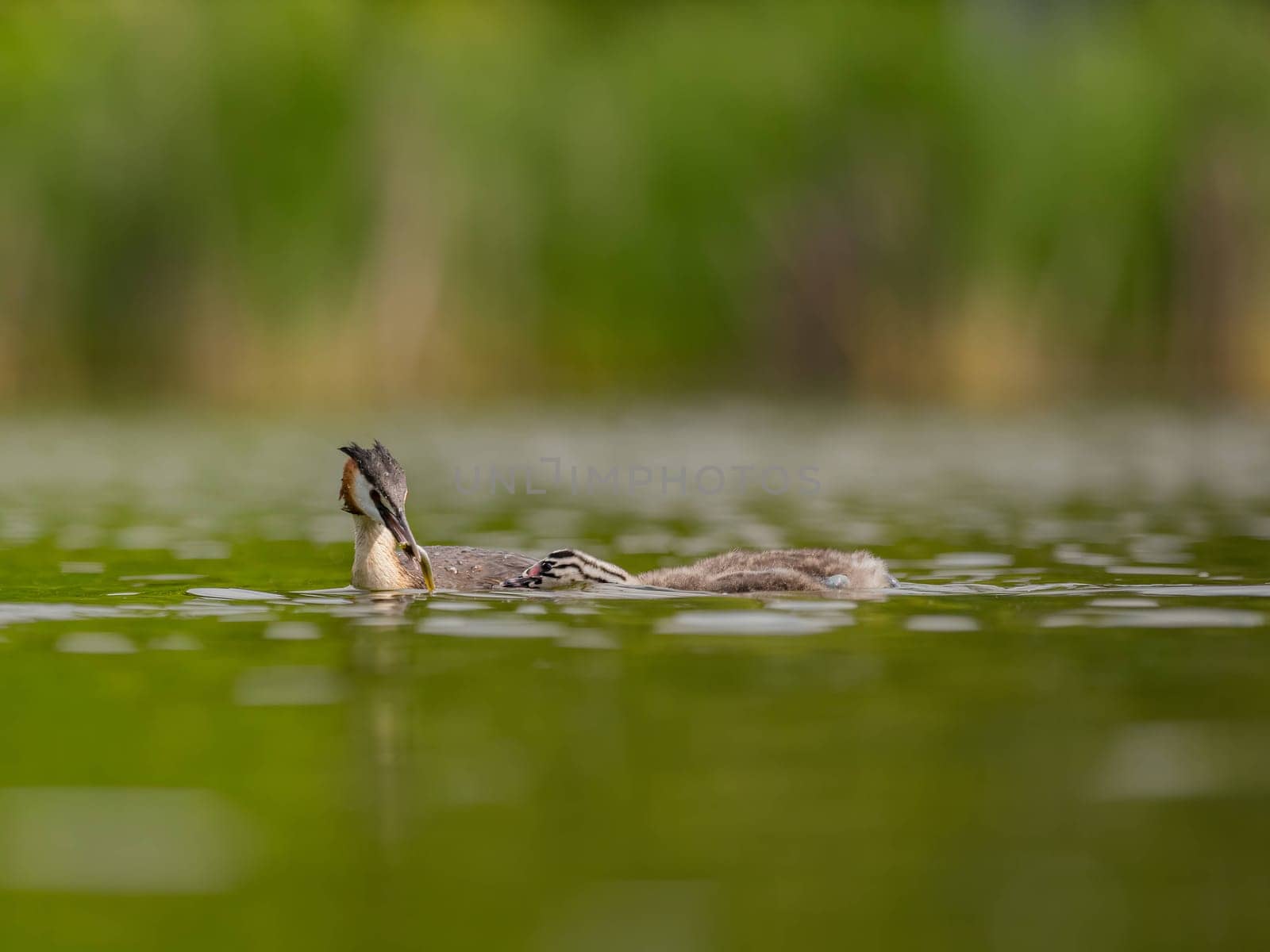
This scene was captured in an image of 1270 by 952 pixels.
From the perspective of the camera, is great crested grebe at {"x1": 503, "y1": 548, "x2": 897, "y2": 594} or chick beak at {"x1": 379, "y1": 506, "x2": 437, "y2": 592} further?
great crested grebe at {"x1": 503, "y1": 548, "x2": 897, "y2": 594}

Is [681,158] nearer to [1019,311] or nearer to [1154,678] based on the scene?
[1019,311]

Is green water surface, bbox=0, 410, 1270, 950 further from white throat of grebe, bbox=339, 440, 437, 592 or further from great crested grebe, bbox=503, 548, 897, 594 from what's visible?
white throat of grebe, bbox=339, 440, 437, 592

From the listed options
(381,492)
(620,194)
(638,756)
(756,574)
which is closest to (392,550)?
(381,492)

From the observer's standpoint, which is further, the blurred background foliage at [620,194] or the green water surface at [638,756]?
the blurred background foliage at [620,194]

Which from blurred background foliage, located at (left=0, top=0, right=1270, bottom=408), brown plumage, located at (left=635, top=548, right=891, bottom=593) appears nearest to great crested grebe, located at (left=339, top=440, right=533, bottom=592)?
brown plumage, located at (left=635, top=548, right=891, bottom=593)

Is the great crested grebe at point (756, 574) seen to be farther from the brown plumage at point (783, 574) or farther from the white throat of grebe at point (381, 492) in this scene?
the white throat of grebe at point (381, 492)

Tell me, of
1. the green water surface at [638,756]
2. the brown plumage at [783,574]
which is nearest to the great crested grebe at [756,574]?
the brown plumage at [783,574]

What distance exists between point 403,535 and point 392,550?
0.55m

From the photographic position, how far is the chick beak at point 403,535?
34.5ft

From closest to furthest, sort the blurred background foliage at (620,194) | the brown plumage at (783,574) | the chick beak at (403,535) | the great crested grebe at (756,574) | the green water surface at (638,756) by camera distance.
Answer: the green water surface at (638,756), the chick beak at (403,535), the great crested grebe at (756,574), the brown plumage at (783,574), the blurred background foliage at (620,194)

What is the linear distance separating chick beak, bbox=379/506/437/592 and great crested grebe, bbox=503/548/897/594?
52cm

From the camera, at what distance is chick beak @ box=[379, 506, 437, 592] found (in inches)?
414

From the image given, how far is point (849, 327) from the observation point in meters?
37.0

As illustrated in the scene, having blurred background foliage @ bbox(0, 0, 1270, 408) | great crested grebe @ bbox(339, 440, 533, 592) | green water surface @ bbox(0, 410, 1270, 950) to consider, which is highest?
blurred background foliage @ bbox(0, 0, 1270, 408)
